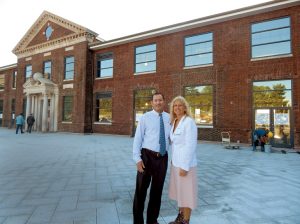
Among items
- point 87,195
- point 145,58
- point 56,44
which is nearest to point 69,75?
point 56,44

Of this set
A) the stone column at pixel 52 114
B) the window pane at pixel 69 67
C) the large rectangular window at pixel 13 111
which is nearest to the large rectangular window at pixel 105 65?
the window pane at pixel 69 67

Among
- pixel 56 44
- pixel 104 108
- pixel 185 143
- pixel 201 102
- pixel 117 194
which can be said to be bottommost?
pixel 117 194

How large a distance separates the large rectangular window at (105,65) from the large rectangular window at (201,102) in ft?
24.8

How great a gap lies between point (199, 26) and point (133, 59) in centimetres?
572

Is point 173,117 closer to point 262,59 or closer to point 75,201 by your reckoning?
point 75,201

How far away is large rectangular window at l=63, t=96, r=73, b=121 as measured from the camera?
65.4 feet

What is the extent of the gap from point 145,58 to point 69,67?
26.7ft

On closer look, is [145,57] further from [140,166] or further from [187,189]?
[187,189]

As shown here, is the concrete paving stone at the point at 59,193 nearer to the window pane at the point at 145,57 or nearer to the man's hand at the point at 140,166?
the man's hand at the point at 140,166

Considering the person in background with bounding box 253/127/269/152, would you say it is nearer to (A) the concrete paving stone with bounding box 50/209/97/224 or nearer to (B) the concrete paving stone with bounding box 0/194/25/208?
(A) the concrete paving stone with bounding box 50/209/97/224

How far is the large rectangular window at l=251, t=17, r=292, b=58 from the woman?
11680 mm

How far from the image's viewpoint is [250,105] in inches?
489

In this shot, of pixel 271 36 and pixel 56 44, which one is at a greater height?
pixel 56 44

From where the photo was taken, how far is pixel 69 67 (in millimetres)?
20312
